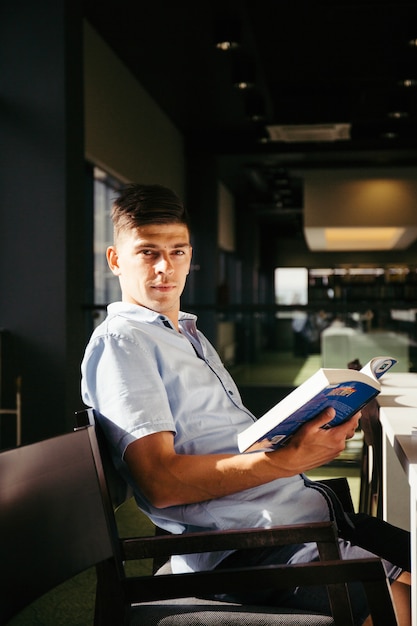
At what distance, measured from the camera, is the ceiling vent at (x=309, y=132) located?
7.78m

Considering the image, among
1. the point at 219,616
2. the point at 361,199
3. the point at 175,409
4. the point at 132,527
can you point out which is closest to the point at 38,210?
the point at 132,527

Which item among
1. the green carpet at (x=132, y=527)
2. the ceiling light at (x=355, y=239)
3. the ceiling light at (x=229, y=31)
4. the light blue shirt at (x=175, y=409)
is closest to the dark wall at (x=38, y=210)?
the green carpet at (x=132, y=527)

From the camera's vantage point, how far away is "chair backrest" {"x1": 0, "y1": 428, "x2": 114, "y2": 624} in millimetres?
1022

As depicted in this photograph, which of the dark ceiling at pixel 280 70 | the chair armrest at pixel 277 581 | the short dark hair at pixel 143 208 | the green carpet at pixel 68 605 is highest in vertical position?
the dark ceiling at pixel 280 70

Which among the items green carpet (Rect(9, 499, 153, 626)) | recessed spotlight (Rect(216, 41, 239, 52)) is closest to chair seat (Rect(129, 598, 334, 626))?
green carpet (Rect(9, 499, 153, 626))

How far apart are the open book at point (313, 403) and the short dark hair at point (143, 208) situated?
49 cm

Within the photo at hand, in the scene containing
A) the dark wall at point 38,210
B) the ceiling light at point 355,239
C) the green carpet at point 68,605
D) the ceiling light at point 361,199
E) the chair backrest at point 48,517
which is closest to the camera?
the chair backrest at point 48,517

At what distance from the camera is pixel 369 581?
110 centimetres

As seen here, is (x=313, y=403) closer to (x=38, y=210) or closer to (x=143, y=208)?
(x=143, y=208)

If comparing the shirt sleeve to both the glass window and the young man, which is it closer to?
the young man

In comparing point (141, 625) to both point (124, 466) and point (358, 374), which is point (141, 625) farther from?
point (358, 374)

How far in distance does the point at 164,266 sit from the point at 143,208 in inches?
5.0

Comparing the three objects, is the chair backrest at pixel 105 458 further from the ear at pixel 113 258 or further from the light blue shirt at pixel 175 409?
the ear at pixel 113 258

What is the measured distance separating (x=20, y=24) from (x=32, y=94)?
16.4 inches
